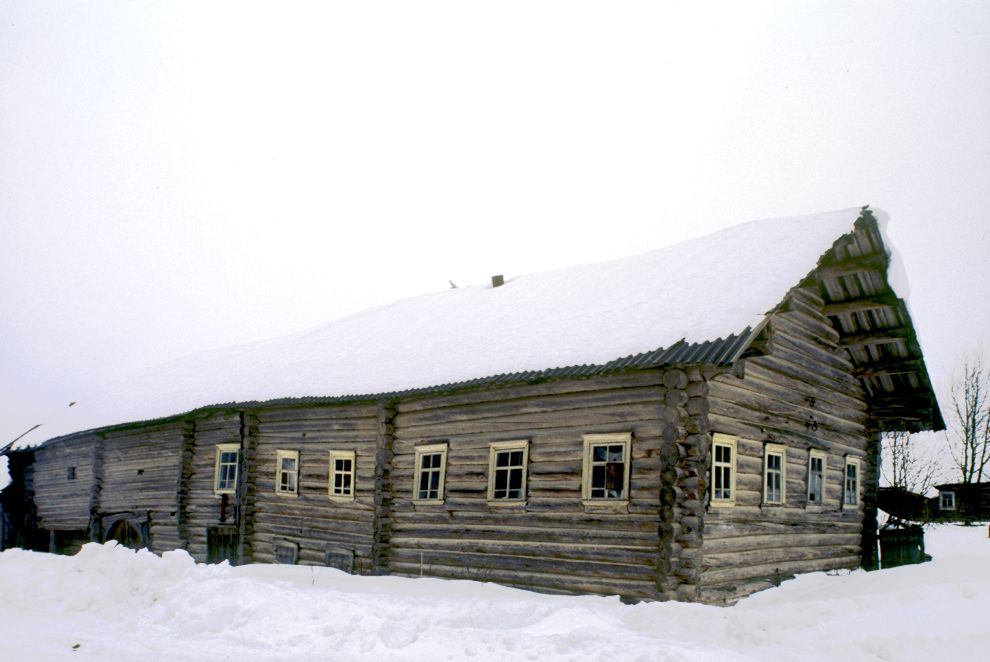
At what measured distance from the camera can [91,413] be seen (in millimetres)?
28812

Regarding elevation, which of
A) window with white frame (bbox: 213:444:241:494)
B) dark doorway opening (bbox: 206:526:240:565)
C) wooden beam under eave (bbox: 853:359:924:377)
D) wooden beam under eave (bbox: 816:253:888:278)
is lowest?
dark doorway opening (bbox: 206:526:240:565)

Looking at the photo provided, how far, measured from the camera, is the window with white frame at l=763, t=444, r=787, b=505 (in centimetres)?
1379

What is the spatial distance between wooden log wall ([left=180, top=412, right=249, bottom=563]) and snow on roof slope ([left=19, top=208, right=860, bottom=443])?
65 centimetres

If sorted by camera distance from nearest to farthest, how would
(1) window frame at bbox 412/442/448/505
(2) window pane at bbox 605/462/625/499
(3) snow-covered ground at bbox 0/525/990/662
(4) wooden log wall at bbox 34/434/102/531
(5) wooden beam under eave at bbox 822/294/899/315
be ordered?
(3) snow-covered ground at bbox 0/525/990/662
(2) window pane at bbox 605/462/625/499
(5) wooden beam under eave at bbox 822/294/899/315
(1) window frame at bbox 412/442/448/505
(4) wooden log wall at bbox 34/434/102/531

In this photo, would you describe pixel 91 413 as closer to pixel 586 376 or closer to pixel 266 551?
pixel 266 551

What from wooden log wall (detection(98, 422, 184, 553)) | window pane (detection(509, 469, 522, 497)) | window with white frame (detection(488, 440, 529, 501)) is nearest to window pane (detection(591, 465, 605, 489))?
window with white frame (detection(488, 440, 529, 501))

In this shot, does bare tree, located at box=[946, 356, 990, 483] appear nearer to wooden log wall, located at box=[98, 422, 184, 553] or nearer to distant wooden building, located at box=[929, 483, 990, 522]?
distant wooden building, located at box=[929, 483, 990, 522]

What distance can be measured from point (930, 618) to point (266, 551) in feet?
48.4

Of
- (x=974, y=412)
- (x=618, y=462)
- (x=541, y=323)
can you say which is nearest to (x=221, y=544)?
(x=541, y=323)

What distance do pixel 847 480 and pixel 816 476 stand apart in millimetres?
1901

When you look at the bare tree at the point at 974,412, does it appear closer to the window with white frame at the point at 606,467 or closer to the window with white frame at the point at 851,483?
the window with white frame at the point at 851,483

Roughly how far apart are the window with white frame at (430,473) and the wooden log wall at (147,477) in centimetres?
969

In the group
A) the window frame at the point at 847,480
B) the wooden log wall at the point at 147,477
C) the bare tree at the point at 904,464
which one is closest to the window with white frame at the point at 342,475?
the wooden log wall at the point at 147,477

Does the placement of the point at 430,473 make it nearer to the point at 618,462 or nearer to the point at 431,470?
the point at 431,470
